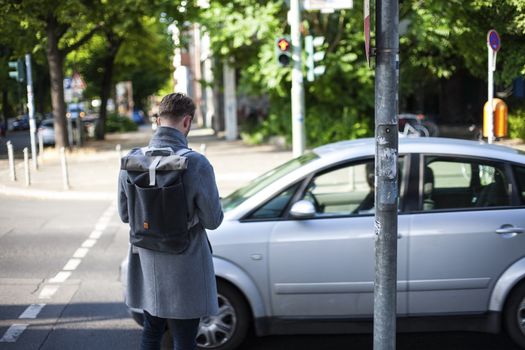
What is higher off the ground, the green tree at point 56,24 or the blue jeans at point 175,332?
the green tree at point 56,24

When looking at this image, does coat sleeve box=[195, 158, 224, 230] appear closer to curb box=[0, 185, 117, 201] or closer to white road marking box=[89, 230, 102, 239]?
white road marking box=[89, 230, 102, 239]

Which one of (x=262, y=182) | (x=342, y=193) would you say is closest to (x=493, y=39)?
(x=342, y=193)

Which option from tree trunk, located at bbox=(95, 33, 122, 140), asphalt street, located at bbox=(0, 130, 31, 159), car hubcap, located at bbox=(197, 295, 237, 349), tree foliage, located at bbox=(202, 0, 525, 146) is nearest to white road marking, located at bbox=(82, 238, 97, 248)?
car hubcap, located at bbox=(197, 295, 237, 349)

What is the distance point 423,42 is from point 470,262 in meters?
15.5

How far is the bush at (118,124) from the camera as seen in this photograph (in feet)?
151

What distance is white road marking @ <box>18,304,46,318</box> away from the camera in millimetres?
6000

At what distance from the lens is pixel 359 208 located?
5.14 m

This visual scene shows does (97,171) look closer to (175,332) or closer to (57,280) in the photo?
(57,280)

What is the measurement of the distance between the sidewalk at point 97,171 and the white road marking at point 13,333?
351 inches

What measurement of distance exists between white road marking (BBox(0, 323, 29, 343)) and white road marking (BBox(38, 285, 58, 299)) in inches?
36.9

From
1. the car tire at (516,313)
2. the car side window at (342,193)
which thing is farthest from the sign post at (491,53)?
the car tire at (516,313)

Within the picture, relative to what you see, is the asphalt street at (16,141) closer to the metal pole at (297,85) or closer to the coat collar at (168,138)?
the metal pole at (297,85)

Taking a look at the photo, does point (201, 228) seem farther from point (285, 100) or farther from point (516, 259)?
point (285, 100)

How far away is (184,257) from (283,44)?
38.1 ft
